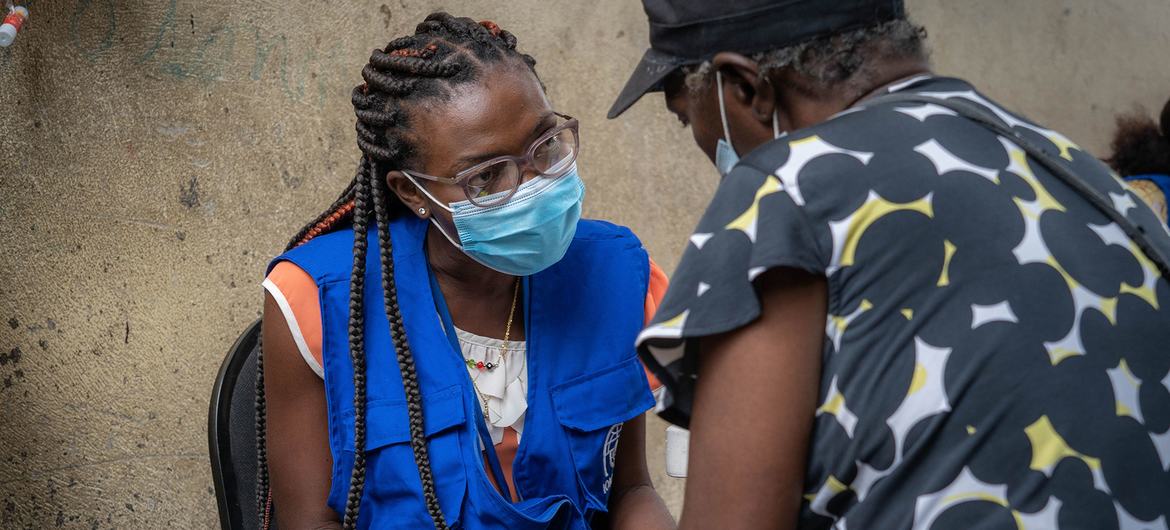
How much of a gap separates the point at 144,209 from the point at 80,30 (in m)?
0.43

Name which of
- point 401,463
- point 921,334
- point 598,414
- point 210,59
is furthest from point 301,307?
point 921,334

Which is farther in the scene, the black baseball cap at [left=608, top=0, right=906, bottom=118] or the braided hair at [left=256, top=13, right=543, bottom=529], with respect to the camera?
the braided hair at [left=256, top=13, right=543, bottom=529]

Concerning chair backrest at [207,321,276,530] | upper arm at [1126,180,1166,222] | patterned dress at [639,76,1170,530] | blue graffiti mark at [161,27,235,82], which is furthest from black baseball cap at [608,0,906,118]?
upper arm at [1126,180,1166,222]

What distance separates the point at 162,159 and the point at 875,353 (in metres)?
1.95

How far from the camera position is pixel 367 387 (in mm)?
1989

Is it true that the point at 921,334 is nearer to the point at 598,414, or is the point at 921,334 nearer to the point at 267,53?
the point at 598,414

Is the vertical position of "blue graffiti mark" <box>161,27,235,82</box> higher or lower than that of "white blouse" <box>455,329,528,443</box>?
higher

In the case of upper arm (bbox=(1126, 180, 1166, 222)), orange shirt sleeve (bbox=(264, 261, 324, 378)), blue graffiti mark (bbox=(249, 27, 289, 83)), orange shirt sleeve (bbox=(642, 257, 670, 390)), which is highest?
blue graffiti mark (bbox=(249, 27, 289, 83))

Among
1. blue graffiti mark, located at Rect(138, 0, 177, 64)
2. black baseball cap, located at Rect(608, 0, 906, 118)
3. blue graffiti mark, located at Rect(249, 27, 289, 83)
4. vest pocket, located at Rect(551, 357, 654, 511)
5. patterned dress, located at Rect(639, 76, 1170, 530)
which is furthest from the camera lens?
blue graffiti mark, located at Rect(249, 27, 289, 83)

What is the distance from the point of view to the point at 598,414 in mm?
2086

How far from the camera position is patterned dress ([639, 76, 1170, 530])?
1131 millimetres

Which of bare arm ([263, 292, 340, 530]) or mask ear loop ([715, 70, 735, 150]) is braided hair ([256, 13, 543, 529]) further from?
mask ear loop ([715, 70, 735, 150])

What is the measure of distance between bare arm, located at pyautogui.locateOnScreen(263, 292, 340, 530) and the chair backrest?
0.27ft

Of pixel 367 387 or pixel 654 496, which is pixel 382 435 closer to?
pixel 367 387
